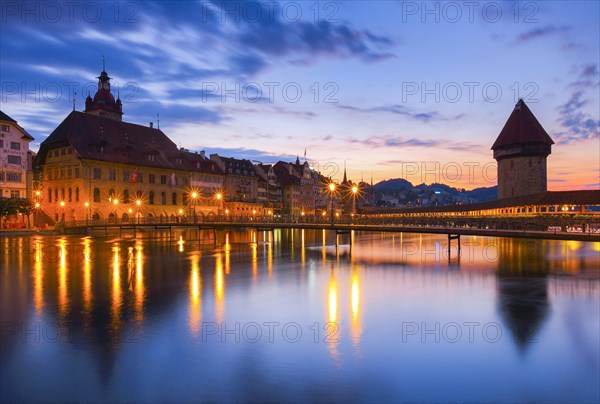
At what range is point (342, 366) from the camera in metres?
17.0

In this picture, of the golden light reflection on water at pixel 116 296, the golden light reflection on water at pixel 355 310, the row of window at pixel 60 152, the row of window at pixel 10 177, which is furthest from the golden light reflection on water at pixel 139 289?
the row of window at pixel 60 152

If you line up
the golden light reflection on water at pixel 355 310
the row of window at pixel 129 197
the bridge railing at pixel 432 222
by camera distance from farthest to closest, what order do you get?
the row of window at pixel 129 197, the bridge railing at pixel 432 222, the golden light reflection on water at pixel 355 310

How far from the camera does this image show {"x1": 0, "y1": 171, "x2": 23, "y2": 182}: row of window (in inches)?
2938

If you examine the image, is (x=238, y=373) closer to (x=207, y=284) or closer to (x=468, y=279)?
(x=207, y=284)

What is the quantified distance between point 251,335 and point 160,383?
5.94 m

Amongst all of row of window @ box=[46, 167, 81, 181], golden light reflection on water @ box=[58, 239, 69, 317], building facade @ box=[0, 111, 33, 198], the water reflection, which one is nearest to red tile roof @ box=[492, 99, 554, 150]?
the water reflection

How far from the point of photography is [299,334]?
2117 cm

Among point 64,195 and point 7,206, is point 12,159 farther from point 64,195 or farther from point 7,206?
point 7,206

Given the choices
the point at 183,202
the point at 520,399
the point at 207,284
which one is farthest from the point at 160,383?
the point at 183,202

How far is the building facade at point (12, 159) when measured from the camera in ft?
245

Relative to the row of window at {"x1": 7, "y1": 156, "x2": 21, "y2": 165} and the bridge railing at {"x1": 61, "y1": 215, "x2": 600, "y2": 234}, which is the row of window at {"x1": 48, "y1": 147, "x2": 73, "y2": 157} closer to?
the row of window at {"x1": 7, "y1": 156, "x2": 21, "y2": 165}

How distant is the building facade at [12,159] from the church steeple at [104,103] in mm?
29330

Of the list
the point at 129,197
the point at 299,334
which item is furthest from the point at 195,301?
the point at 129,197

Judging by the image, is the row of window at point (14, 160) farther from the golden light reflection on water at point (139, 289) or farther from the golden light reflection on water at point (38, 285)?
the golden light reflection on water at point (139, 289)
